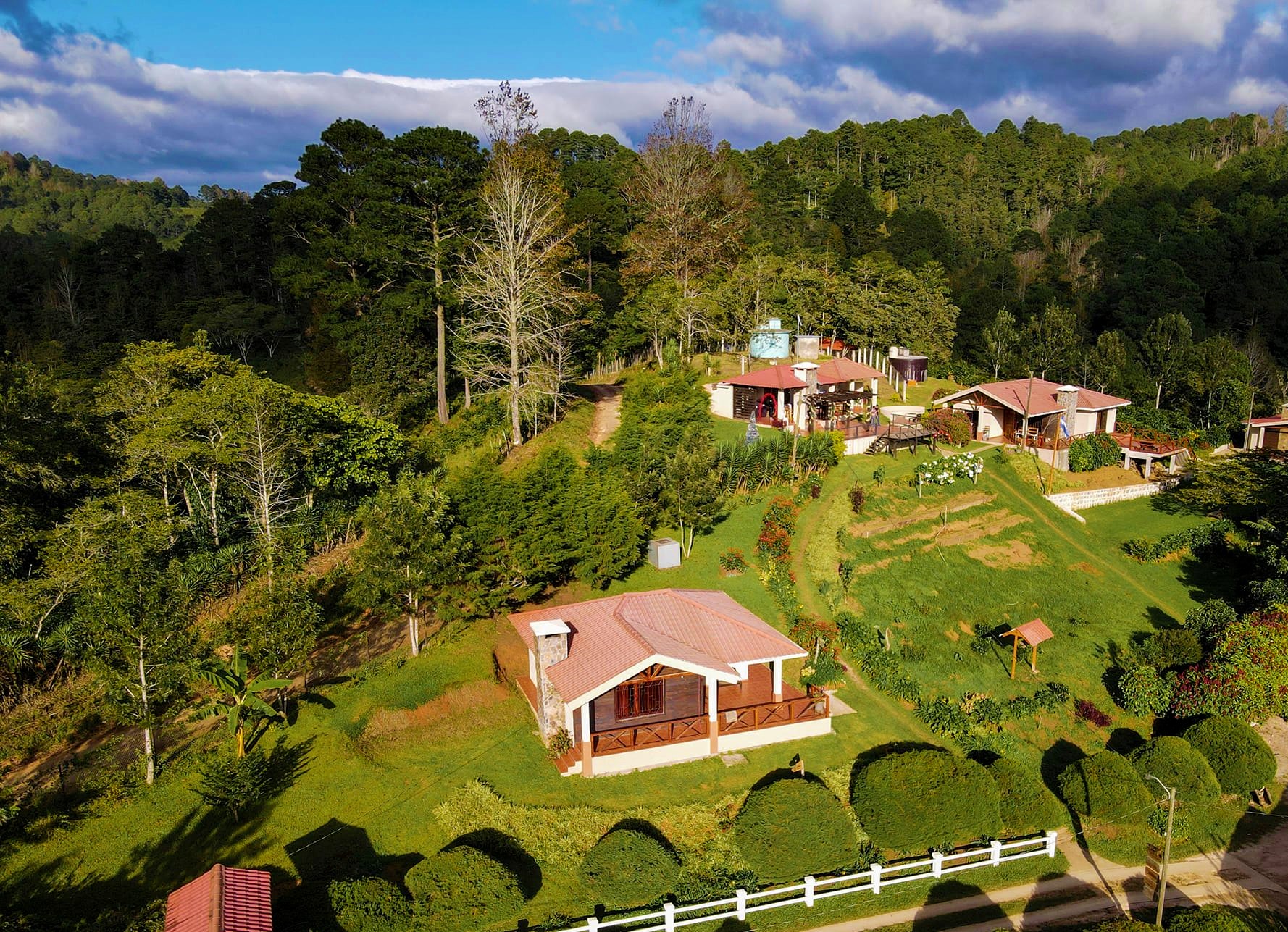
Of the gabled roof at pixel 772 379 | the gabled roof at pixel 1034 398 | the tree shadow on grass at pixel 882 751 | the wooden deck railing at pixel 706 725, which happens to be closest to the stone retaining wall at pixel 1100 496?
the gabled roof at pixel 1034 398

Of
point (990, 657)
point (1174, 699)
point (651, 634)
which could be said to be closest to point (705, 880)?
point (651, 634)

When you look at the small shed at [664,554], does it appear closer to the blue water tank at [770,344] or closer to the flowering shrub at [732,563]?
the flowering shrub at [732,563]

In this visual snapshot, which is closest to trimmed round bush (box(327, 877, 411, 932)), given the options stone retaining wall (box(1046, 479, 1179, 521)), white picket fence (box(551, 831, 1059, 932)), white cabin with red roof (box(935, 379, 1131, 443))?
white picket fence (box(551, 831, 1059, 932))

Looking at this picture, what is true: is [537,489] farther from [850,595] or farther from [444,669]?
[850,595]

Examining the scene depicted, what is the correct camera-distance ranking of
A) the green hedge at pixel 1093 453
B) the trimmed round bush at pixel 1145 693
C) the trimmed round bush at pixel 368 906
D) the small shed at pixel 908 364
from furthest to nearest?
the small shed at pixel 908 364 → the green hedge at pixel 1093 453 → the trimmed round bush at pixel 1145 693 → the trimmed round bush at pixel 368 906

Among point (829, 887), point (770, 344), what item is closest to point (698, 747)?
point (829, 887)

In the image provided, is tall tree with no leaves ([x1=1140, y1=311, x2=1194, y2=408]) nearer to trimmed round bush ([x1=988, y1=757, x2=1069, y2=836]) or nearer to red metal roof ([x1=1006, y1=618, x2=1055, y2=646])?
red metal roof ([x1=1006, y1=618, x2=1055, y2=646])

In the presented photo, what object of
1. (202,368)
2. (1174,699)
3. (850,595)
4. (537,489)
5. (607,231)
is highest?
(607,231)
